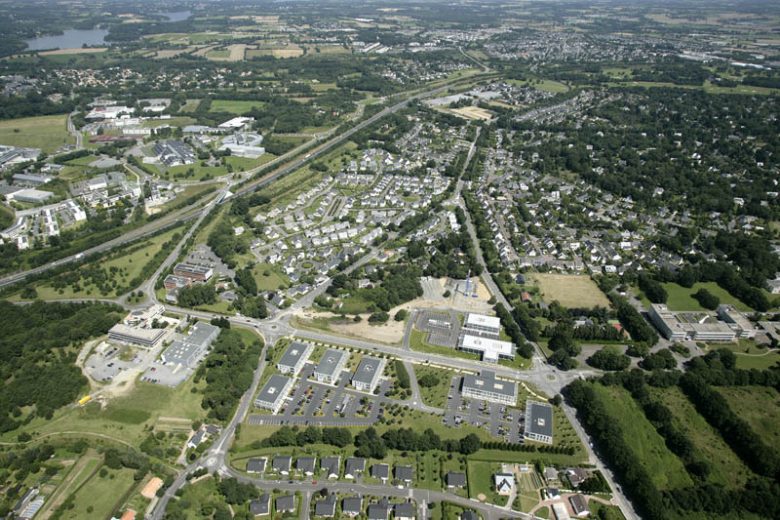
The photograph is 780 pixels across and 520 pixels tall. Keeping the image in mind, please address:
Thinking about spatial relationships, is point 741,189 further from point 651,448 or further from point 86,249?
point 86,249

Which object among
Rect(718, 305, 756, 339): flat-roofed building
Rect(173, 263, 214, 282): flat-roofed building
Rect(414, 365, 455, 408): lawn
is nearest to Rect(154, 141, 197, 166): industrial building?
Rect(173, 263, 214, 282): flat-roofed building

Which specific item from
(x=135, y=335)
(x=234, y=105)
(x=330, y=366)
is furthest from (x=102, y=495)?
(x=234, y=105)

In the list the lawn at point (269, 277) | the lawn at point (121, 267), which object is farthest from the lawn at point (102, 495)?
the lawn at point (121, 267)

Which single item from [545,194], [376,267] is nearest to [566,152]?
[545,194]

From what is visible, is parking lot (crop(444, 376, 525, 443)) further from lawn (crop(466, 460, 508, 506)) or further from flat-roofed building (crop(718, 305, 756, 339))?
flat-roofed building (crop(718, 305, 756, 339))

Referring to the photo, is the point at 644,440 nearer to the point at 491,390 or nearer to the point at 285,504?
the point at 491,390

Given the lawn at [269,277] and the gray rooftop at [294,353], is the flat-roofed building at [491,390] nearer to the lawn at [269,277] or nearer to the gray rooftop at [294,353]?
the gray rooftop at [294,353]
